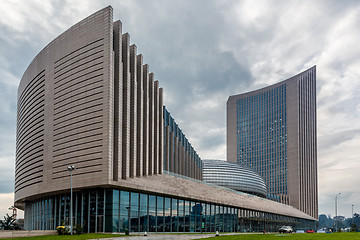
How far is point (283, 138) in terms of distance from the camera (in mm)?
169625

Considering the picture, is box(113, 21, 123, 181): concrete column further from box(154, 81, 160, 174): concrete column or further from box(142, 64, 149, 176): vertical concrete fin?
box(154, 81, 160, 174): concrete column

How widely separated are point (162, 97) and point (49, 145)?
20.1m

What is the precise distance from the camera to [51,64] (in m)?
63.8

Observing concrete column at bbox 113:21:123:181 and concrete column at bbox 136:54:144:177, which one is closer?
concrete column at bbox 113:21:123:181

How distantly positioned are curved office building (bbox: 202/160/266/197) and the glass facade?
43327 mm

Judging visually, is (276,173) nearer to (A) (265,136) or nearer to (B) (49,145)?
(A) (265,136)

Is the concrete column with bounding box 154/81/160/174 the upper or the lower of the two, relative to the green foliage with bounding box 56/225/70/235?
upper

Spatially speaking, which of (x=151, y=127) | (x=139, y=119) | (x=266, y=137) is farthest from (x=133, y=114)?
(x=266, y=137)

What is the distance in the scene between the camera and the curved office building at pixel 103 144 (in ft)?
169

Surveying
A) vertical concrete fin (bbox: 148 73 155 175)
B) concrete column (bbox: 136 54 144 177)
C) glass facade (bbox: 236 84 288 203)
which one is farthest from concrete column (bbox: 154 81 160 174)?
glass facade (bbox: 236 84 288 203)

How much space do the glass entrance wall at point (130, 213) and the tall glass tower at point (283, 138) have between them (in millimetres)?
87811

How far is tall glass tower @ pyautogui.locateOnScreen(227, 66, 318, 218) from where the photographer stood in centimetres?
16438

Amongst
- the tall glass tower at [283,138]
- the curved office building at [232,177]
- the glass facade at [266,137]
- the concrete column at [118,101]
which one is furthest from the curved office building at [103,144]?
the glass facade at [266,137]

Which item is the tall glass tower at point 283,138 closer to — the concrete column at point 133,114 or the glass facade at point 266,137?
the glass facade at point 266,137
